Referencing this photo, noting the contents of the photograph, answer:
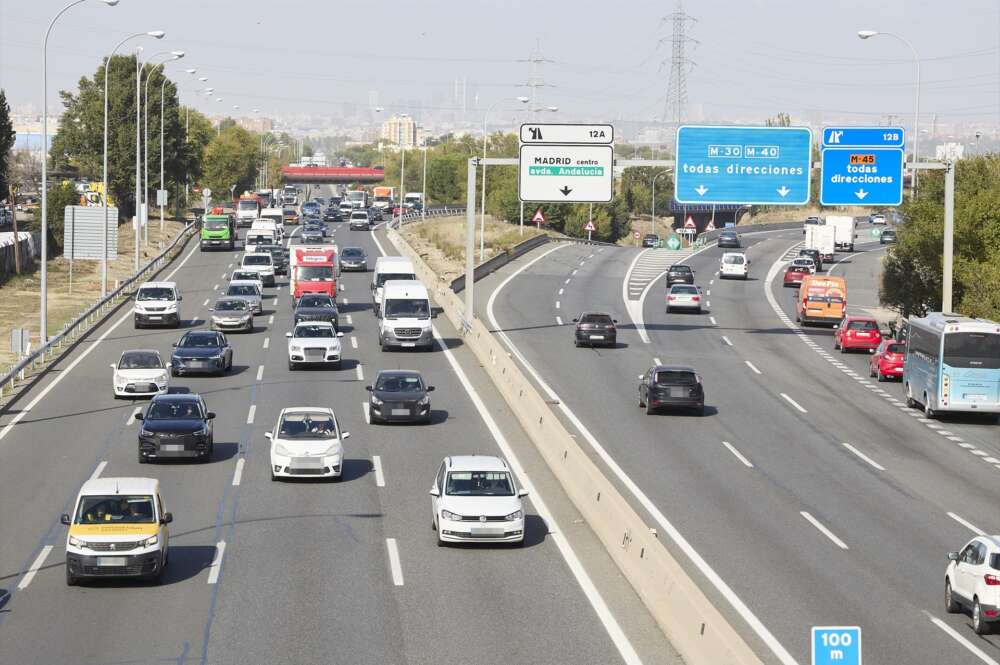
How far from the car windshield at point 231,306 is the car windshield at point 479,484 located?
30820 millimetres

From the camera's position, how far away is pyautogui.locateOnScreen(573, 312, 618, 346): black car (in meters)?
51.6

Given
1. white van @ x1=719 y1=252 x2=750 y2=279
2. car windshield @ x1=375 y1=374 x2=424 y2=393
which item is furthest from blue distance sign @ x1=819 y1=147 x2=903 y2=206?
white van @ x1=719 y1=252 x2=750 y2=279

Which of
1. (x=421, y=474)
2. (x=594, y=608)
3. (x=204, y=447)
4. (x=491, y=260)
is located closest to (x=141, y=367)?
(x=204, y=447)

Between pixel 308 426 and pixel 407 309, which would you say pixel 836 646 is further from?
pixel 407 309

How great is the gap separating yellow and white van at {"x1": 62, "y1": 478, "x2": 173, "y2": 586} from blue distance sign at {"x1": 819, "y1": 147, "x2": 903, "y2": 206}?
30.9 m

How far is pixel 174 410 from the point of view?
31172 mm

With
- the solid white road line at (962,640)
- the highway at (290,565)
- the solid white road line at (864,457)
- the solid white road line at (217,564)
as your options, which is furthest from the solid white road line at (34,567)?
the solid white road line at (864,457)

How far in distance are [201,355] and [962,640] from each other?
28606mm

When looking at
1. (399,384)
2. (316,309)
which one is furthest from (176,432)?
(316,309)

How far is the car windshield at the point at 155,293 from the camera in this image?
2141 inches

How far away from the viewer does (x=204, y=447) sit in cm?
3052

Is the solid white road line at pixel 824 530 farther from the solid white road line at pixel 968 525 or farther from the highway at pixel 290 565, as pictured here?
the highway at pixel 290 565

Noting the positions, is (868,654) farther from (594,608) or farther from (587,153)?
(587,153)

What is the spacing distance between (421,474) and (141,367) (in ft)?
40.5
